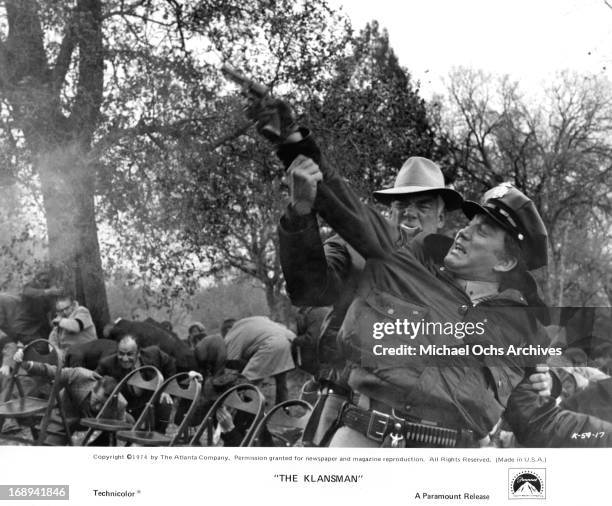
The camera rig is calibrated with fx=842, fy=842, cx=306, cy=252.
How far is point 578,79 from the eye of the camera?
10.2ft

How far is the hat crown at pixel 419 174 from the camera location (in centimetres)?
297

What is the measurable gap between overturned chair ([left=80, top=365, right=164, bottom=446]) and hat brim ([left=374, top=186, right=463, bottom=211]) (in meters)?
1.07

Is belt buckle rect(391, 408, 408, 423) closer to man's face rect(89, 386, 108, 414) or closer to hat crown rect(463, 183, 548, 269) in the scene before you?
hat crown rect(463, 183, 548, 269)

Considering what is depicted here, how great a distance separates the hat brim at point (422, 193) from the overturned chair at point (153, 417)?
0.97 metres

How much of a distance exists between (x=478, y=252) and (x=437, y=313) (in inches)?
10.4

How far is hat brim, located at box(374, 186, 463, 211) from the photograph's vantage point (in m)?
2.96

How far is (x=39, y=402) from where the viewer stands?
321 cm

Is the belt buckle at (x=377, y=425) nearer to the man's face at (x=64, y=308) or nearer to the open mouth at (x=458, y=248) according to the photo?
the open mouth at (x=458, y=248)

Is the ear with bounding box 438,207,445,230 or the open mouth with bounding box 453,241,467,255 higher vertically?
the ear with bounding box 438,207,445,230

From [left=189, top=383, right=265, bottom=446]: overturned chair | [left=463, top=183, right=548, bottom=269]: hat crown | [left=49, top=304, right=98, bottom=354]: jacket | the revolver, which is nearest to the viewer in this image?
the revolver

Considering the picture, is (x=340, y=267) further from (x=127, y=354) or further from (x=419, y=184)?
(x=127, y=354)

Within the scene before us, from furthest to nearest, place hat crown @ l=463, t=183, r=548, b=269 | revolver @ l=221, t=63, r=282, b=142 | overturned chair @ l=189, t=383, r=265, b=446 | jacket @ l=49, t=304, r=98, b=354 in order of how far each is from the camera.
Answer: jacket @ l=49, t=304, r=98, b=354 < overturned chair @ l=189, t=383, r=265, b=446 < hat crown @ l=463, t=183, r=548, b=269 < revolver @ l=221, t=63, r=282, b=142
